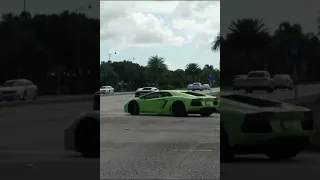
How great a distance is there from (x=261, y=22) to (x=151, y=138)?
16.7 feet

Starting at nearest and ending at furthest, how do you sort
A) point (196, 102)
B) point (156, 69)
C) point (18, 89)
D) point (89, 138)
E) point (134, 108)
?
1. point (18, 89)
2. point (89, 138)
3. point (196, 102)
4. point (134, 108)
5. point (156, 69)

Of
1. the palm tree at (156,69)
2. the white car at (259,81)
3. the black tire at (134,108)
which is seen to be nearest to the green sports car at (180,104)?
the black tire at (134,108)

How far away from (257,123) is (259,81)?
0.62 metres

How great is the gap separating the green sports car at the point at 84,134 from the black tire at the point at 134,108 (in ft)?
39.2

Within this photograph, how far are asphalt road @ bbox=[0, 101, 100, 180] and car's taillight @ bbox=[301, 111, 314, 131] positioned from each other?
3.02 metres

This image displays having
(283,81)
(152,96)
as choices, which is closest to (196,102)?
(152,96)

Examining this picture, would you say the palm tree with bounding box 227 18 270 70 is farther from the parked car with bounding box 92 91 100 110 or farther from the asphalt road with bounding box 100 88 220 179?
the parked car with bounding box 92 91 100 110

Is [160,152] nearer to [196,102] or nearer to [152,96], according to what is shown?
→ [196,102]

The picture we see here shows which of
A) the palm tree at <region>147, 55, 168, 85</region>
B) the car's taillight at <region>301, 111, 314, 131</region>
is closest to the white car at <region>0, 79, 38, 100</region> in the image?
the car's taillight at <region>301, 111, 314, 131</region>

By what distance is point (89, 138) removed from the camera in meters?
7.84

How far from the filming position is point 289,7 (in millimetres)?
7645

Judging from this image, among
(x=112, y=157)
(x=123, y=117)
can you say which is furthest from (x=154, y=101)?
(x=112, y=157)

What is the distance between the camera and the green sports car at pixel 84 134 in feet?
24.7

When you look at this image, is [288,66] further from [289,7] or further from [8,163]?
[8,163]
